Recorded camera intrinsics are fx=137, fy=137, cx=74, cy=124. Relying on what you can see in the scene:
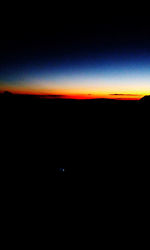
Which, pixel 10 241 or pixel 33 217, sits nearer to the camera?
pixel 10 241

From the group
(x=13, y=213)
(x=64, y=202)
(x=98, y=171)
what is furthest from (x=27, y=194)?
(x=98, y=171)

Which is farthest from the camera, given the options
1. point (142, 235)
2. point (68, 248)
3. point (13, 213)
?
point (13, 213)

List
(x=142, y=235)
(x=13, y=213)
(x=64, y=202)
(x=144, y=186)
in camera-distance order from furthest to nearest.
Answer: (x=144, y=186) → (x=64, y=202) → (x=13, y=213) → (x=142, y=235)

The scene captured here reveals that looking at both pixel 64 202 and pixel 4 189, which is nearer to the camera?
pixel 64 202

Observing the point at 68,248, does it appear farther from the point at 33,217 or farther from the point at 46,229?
the point at 33,217

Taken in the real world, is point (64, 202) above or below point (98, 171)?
above

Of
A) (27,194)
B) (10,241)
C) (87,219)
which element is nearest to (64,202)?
(87,219)

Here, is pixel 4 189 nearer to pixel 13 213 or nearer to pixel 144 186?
pixel 13 213

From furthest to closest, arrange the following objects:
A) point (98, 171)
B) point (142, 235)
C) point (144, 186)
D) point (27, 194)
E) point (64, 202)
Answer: point (98, 171) → point (144, 186) → point (27, 194) → point (64, 202) → point (142, 235)

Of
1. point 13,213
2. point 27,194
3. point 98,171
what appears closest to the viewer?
point 13,213
